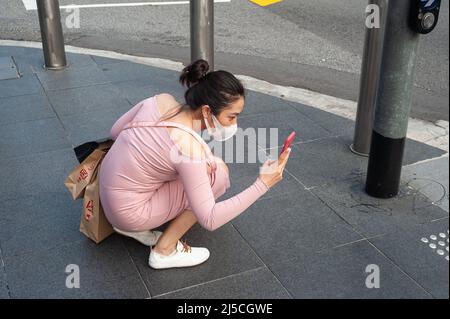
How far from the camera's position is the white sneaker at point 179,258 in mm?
3240

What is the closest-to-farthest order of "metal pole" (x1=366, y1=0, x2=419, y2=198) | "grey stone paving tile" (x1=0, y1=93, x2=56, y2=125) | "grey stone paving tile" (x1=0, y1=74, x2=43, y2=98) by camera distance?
"metal pole" (x1=366, y1=0, x2=419, y2=198) < "grey stone paving tile" (x1=0, y1=93, x2=56, y2=125) < "grey stone paving tile" (x1=0, y1=74, x2=43, y2=98)

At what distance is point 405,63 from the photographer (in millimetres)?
3598

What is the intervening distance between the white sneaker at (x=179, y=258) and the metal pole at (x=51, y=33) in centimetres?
389

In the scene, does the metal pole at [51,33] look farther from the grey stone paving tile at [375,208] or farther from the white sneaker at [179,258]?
the white sneaker at [179,258]

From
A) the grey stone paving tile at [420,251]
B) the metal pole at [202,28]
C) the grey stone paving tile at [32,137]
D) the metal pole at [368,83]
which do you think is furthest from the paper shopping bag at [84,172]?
the metal pole at [202,28]

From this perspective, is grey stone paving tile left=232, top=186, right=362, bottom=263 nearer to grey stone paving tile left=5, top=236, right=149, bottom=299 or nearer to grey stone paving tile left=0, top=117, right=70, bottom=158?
grey stone paving tile left=5, top=236, right=149, bottom=299

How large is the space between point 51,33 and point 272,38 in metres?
3.24

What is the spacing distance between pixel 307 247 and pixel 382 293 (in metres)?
0.55

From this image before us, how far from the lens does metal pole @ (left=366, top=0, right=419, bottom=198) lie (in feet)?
11.6

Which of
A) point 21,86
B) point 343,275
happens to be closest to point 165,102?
point 343,275

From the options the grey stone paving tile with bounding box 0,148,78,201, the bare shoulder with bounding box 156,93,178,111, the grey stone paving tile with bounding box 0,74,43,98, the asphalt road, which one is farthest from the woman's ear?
the grey stone paving tile with bounding box 0,74,43,98

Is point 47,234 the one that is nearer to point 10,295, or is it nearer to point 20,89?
point 10,295

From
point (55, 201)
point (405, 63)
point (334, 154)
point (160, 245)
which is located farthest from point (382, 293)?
point (55, 201)

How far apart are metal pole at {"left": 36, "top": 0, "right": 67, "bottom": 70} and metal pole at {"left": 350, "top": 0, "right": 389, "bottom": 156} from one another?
3.47 metres
